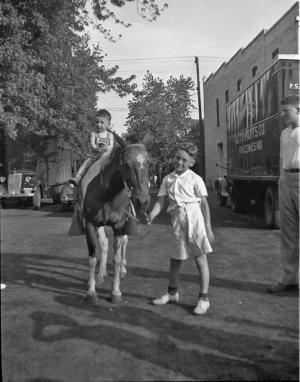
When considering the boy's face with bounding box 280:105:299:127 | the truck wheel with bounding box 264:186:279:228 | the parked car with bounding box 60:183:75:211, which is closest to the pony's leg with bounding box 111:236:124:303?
the boy's face with bounding box 280:105:299:127

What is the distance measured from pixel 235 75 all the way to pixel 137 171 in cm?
2793

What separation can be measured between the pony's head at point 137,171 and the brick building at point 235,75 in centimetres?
1410

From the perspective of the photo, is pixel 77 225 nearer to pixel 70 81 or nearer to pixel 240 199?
pixel 240 199

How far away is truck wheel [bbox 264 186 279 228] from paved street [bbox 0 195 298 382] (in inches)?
136

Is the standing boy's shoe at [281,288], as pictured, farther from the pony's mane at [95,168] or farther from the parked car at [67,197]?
the parked car at [67,197]

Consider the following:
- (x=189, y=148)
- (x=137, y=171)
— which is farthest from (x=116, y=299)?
(x=189, y=148)

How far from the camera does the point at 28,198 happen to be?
19.3m

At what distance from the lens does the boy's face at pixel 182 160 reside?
450 centimetres

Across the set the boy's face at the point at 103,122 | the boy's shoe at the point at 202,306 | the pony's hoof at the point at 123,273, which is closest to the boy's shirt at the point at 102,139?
the boy's face at the point at 103,122

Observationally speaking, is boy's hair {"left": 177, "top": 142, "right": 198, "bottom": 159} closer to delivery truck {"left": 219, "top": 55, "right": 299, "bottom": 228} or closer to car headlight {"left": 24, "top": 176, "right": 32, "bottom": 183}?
delivery truck {"left": 219, "top": 55, "right": 299, "bottom": 228}

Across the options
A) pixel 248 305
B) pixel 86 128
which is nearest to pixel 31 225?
pixel 248 305

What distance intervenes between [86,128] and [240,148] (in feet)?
40.6

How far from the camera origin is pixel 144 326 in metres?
4.03

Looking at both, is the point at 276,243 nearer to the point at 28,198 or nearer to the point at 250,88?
the point at 250,88
